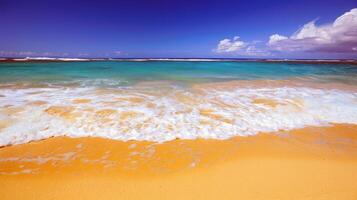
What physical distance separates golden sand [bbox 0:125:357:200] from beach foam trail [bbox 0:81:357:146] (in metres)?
0.41

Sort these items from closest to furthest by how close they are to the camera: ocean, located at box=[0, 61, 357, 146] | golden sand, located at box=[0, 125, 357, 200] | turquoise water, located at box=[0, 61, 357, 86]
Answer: golden sand, located at box=[0, 125, 357, 200]
ocean, located at box=[0, 61, 357, 146]
turquoise water, located at box=[0, 61, 357, 86]

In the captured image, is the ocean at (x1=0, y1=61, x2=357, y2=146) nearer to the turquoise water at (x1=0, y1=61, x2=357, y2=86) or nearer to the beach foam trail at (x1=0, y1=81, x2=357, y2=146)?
the beach foam trail at (x1=0, y1=81, x2=357, y2=146)

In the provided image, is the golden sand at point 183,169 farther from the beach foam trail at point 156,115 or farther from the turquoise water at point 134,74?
the turquoise water at point 134,74

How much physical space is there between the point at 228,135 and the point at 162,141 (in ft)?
5.01

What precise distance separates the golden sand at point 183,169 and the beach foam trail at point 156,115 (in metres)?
0.41

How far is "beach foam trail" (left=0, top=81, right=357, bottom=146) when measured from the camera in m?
4.27

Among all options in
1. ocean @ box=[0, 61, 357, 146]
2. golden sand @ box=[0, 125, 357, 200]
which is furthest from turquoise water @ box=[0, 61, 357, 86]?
golden sand @ box=[0, 125, 357, 200]

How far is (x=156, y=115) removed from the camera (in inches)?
209

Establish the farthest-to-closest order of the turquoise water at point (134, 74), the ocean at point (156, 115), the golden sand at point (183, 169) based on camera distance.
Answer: the turquoise water at point (134, 74) < the ocean at point (156, 115) < the golden sand at point (183, 169)

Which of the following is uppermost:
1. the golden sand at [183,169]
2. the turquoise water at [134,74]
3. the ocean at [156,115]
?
the turquoise water at [134,74]

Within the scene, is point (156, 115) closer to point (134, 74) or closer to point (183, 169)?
point (183, 169)

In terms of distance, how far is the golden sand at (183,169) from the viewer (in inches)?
101

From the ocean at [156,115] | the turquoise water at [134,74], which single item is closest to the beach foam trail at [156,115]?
the ocean at [156,115]

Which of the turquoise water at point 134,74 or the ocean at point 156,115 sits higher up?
the turquoise water at point 134,74
